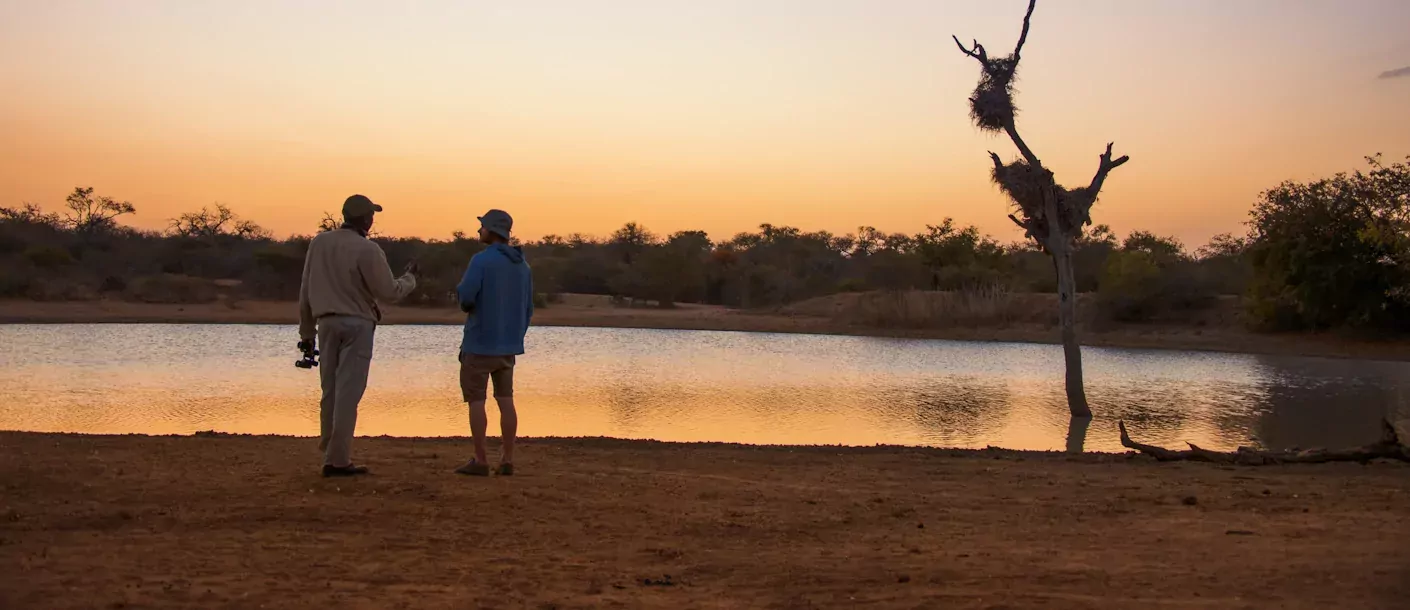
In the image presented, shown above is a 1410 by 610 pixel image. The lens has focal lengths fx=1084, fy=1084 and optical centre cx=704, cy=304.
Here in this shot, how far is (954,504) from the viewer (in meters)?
6.33

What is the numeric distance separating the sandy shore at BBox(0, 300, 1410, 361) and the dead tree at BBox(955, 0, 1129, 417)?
65.8ft

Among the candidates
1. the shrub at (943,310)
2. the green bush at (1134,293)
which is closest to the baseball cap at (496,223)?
the shrub at (943,310)

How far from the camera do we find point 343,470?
623 cm

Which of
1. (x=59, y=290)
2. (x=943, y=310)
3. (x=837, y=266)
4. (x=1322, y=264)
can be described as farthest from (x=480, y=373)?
(x=837, y=266)

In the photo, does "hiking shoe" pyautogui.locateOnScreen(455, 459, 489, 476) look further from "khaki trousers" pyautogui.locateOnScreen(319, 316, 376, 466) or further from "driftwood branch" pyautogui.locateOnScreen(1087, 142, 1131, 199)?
"driftwood branch" pyautogui.locateOnScreen(1087, 142, 1131, 199)

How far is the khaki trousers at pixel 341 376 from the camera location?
6.16 m

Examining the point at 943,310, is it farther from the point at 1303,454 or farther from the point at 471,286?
the point at 471,286

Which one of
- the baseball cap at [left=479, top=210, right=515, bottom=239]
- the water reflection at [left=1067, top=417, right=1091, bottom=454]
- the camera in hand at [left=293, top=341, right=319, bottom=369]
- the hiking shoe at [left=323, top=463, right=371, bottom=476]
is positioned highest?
the baseball cap at [left=479, top=210, right=515, bottom=239]

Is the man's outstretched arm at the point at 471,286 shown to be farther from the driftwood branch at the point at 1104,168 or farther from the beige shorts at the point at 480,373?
the driftwood branch at the point at 1104,168

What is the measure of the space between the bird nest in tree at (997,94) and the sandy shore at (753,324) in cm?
2091

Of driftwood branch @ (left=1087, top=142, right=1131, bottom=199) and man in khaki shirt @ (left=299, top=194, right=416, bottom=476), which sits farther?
driftwood branch @ (left=1087, top=142, right=1131, bottom=199)

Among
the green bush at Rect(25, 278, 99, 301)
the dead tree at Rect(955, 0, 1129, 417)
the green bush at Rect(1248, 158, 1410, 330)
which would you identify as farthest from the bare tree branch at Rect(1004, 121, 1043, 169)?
the green bush at Rect(25, 278, 99, 301)

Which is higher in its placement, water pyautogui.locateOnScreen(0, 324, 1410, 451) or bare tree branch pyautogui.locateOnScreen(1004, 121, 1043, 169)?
bare tree branch pyautogui.locateOnScreen(1004, 121, 1043, 169)

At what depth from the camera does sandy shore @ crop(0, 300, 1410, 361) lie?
1305 inches
